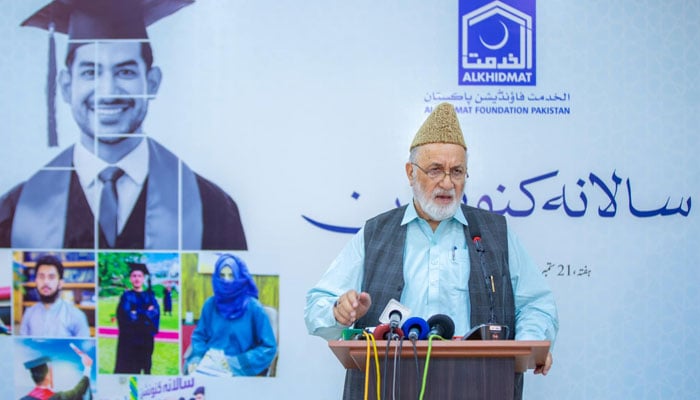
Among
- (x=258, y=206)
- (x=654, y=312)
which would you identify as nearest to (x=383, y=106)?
(x=258, y=206)

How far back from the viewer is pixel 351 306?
2.09 metres

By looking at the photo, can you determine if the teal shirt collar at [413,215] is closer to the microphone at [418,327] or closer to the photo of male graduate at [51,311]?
the microphone at [418,327]

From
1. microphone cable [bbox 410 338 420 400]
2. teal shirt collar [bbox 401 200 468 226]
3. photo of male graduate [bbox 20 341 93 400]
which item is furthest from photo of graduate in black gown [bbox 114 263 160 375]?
microphone cable [bbox 410 338 420 400]

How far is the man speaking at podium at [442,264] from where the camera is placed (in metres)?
2.57

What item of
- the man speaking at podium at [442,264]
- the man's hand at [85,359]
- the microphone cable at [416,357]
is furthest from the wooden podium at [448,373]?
the man's hand at [85,359]

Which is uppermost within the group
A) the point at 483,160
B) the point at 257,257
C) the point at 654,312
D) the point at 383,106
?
the point at 383,106

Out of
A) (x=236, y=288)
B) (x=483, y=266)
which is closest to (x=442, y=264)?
(x=483, y=266)

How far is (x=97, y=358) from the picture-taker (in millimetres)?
3656

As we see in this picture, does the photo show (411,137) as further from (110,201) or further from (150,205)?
(110,201)

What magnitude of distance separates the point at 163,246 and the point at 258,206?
20.5 inches

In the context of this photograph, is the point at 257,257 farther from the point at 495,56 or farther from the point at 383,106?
the point at 495,56

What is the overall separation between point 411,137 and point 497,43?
62 centimetres

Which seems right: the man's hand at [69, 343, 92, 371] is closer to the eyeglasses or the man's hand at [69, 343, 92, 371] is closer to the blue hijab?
the blue hijab

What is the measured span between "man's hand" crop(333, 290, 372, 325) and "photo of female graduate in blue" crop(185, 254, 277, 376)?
57.3 inches
